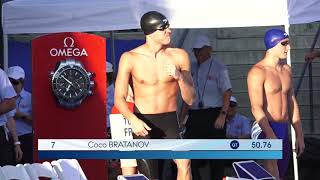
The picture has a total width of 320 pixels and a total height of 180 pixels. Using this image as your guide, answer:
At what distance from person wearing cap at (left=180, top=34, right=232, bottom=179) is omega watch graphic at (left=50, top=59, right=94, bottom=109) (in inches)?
54.8

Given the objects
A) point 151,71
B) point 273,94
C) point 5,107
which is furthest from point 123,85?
point 273,94

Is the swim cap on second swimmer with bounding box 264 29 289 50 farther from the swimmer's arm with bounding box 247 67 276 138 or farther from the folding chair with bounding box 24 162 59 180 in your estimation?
the folding chair with bounding box 24 162 59 180

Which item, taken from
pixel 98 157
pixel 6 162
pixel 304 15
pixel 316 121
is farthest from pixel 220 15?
pixel 316 121

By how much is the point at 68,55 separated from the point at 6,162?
1.32 metres

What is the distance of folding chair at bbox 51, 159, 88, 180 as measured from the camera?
20.4 feet

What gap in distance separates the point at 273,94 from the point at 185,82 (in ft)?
3.06

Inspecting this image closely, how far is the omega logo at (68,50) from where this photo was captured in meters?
8.15

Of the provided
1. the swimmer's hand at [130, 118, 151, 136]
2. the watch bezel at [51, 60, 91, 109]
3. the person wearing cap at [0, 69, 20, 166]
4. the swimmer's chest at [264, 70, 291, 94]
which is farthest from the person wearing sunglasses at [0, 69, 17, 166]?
the swimmer's chest at [264, 70, 291, 94]

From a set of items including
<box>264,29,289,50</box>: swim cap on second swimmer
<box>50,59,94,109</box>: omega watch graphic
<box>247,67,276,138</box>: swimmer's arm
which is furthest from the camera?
<box>50,59,94,109</box>: omega watch graphic

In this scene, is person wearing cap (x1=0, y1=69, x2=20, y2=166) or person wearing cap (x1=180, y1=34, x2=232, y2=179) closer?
person wearing cap (x1=0, y1=69, x2=20, y2=166)

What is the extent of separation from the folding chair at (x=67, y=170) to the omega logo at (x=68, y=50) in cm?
196

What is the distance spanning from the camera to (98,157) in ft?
24.2

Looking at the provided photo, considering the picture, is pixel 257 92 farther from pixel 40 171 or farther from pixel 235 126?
pixel 235 126

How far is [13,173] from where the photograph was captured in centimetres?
585
